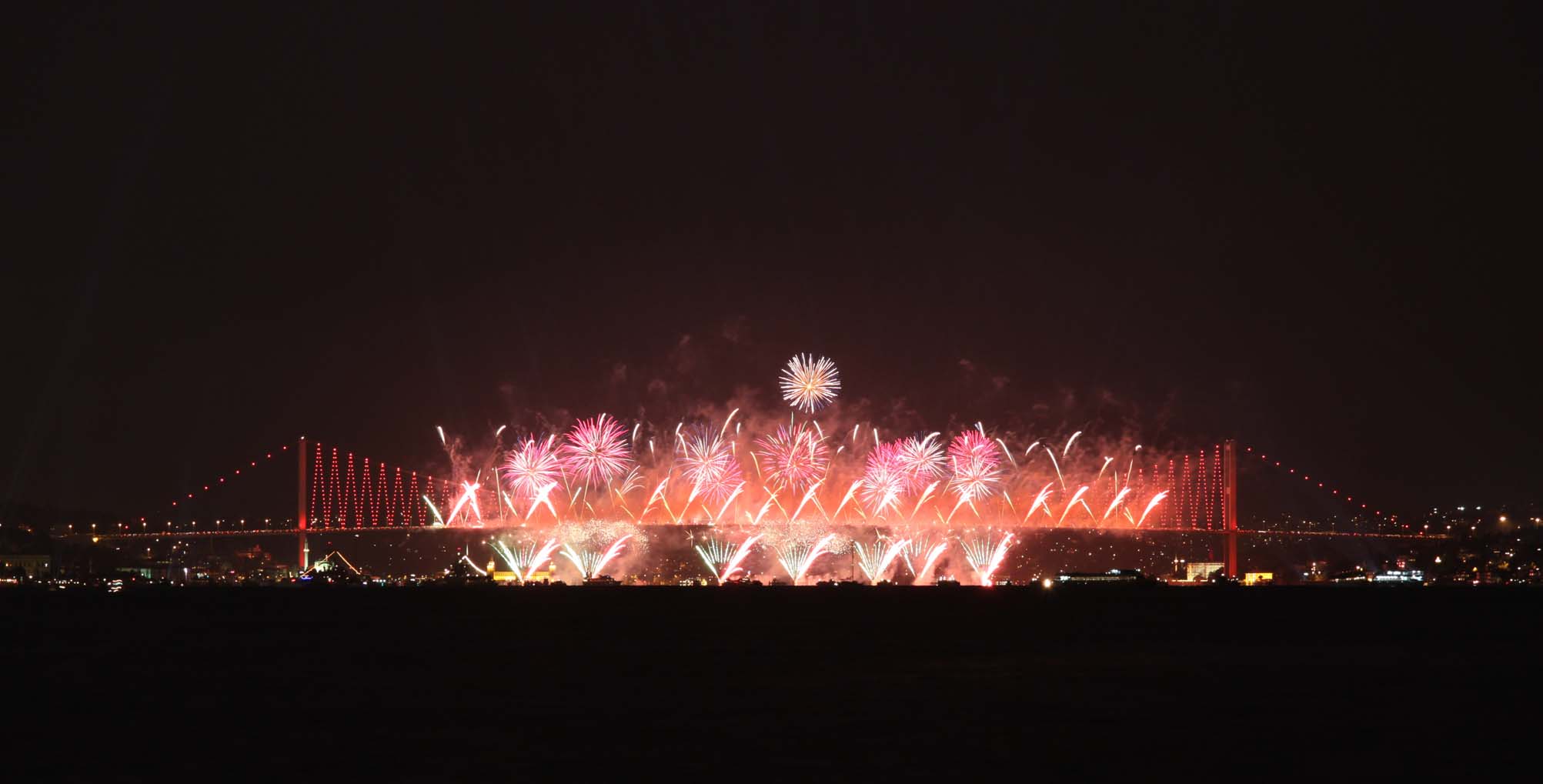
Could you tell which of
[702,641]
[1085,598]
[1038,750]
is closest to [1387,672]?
[1038,750]

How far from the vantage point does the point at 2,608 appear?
8388 centimetres

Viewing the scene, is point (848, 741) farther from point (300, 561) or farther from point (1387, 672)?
point (300, 561)

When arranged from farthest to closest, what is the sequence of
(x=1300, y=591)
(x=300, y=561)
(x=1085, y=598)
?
(x=300, y=561)
(x=1300, y=591)
(x=1085, y=598)

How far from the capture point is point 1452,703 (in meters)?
32.8

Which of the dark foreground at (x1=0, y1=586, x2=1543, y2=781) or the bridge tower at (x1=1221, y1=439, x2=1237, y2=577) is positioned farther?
the bridge tower at (x1=1221, y1=439, x2=1237, y2=577)

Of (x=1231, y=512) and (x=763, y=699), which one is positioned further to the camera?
(x=1231, y=512)

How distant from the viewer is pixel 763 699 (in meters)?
32.9

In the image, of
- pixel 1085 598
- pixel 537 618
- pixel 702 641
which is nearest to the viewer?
pixel 702 641

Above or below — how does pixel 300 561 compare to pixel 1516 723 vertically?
above

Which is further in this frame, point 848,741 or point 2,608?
point 2,608

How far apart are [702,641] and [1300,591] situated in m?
89.1

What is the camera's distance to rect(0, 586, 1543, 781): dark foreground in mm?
24078

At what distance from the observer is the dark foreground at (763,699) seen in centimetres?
2408

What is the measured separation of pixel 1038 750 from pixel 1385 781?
5.46 metres
